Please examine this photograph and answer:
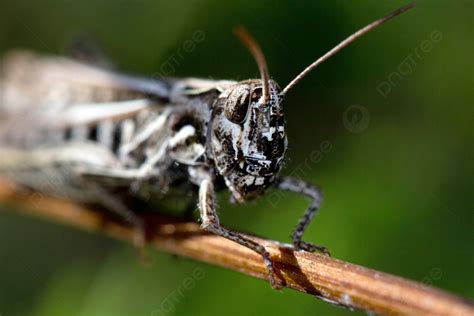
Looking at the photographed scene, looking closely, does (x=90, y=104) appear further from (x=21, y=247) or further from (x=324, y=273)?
(x=324, y=273)

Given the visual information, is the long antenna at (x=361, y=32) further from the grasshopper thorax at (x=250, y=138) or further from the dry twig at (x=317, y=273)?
the dry twig at (x=317, y=273)

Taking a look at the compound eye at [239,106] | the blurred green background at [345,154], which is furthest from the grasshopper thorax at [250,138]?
the blurred green background at [345,154]

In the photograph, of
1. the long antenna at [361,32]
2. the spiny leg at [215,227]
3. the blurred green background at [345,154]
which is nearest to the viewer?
the long antenna at [361,32]

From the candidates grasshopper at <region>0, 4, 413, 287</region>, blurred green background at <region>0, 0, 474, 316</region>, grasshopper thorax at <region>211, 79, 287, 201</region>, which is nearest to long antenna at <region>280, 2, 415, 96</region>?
grasshopper at <region>0, 4, 413, 287</region>

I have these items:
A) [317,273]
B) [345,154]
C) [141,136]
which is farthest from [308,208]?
[141,136]

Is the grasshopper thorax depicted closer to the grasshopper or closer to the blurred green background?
the grasshopper

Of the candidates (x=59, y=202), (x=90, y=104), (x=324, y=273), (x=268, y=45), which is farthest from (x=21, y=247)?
(x=324, y=273)
